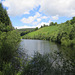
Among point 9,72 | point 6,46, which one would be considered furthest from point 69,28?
point 9,72

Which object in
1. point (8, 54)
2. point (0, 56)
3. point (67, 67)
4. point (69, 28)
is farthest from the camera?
point (69, 28)

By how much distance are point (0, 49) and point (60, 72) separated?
7352mm

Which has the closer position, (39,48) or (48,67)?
(48,67)

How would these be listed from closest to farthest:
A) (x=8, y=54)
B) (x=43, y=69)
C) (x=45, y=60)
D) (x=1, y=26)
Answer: (x=43, y=69), (x=45, y=60), (x=8, y=54), (x=1, y=26)

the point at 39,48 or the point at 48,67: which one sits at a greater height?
the point at 48,67

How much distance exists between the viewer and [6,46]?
10.0 meters

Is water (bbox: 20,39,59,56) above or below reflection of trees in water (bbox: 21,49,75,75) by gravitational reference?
below

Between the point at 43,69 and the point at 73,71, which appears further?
the point at 43,69

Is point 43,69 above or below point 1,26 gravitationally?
below

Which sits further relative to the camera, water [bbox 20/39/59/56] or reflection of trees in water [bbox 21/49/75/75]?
water [bbox 20/39/59/56]

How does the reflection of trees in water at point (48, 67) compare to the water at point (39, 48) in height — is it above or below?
above

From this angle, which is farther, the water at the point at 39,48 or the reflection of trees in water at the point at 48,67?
the water at the point at 39,48

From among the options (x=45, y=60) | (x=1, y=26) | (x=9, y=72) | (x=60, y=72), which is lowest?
(x=9, y=72)

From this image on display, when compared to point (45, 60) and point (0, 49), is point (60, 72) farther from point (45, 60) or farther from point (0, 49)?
point (0, 49)
